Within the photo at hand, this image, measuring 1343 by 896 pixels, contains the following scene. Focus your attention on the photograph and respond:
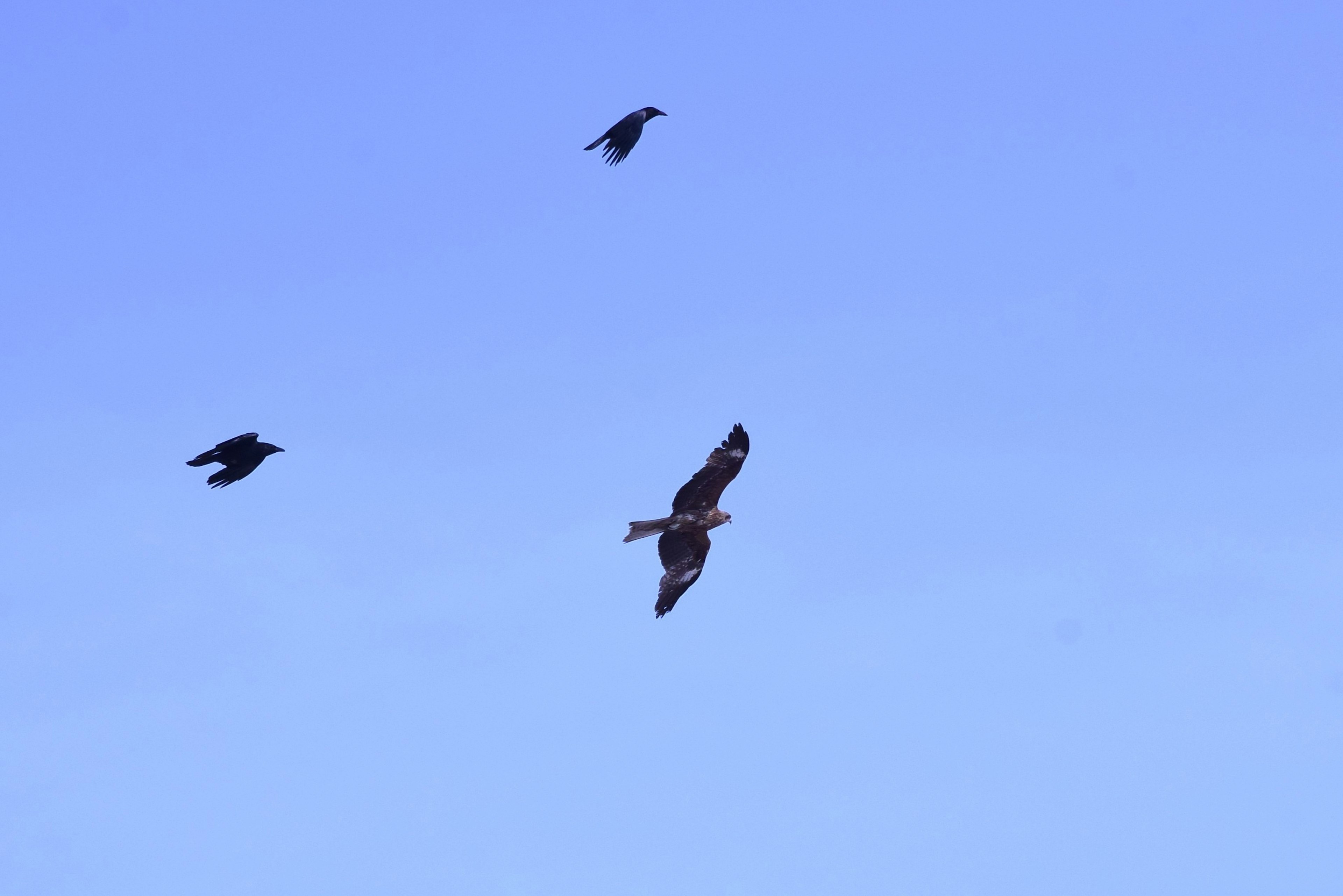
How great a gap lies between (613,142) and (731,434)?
5854 millimetres

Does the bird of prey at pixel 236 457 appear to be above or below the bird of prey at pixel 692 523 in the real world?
below

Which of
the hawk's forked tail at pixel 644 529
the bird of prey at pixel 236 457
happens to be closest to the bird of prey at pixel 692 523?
the hawk's forked tail at pixel 644 529

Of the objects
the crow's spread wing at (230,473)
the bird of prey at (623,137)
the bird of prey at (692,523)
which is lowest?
the crow's spread wing at (230,473)

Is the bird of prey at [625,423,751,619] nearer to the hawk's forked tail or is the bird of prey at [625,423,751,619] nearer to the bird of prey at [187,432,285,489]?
the hawk's forked tail

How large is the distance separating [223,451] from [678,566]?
29.2 ft

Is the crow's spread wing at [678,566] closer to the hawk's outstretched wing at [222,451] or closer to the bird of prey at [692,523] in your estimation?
the bird of prey at [692,523]

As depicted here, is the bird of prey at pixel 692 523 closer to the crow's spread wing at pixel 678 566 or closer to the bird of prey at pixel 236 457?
the crow's spread wing at pixel 678 566

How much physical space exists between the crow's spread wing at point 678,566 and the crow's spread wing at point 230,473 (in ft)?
25.8

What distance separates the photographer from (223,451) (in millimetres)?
25250

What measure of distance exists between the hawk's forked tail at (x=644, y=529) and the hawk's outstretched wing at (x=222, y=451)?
6.91 m

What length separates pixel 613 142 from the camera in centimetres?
2808

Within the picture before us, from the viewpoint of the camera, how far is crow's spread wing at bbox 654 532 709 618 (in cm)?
2917

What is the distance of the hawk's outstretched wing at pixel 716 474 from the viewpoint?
28.4 metres

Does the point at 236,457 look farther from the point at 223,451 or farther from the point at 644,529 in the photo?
the point at 644,529
